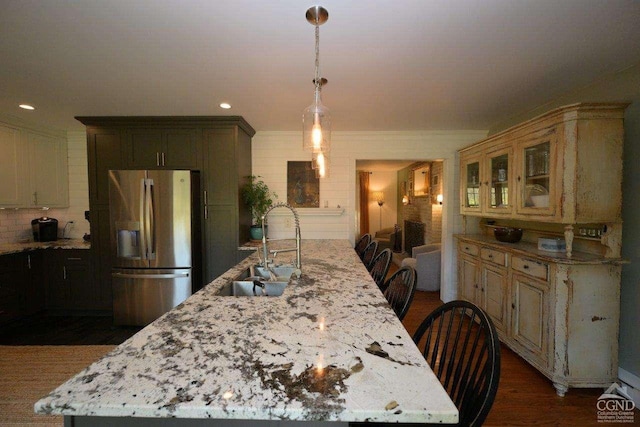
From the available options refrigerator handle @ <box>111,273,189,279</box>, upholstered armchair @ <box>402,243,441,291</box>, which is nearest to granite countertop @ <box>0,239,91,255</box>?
refrigerator handle @ <box>111,273,189,279</box>

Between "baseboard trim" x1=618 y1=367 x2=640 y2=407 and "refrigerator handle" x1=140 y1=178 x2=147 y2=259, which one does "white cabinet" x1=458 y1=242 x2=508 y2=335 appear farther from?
"refrigerator handle" x1=140 y1=178 x2=147 y2=259

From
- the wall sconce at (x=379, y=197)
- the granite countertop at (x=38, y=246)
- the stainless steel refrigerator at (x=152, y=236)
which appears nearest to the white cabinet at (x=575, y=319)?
the stainless steel refrigerator at (x=152, y=236)

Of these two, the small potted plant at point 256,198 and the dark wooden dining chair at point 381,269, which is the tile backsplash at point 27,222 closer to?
the small potted plant at point 256,198

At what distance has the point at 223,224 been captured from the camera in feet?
11.1

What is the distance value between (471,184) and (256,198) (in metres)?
2.75

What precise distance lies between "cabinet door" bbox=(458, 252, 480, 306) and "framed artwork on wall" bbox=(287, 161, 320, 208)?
2.00 metres

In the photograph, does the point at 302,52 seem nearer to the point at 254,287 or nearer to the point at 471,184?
the point at 254,287

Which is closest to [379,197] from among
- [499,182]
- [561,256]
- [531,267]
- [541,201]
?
[499,182]

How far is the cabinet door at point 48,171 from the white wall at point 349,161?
2693mm

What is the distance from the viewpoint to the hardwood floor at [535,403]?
5.93ft

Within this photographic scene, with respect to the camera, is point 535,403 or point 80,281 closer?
point 535,403

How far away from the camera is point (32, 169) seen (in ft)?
11.5

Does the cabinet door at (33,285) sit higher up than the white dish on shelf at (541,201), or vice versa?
the white dish on shelf at (541,201)

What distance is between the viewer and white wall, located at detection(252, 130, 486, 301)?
12.7 ft
